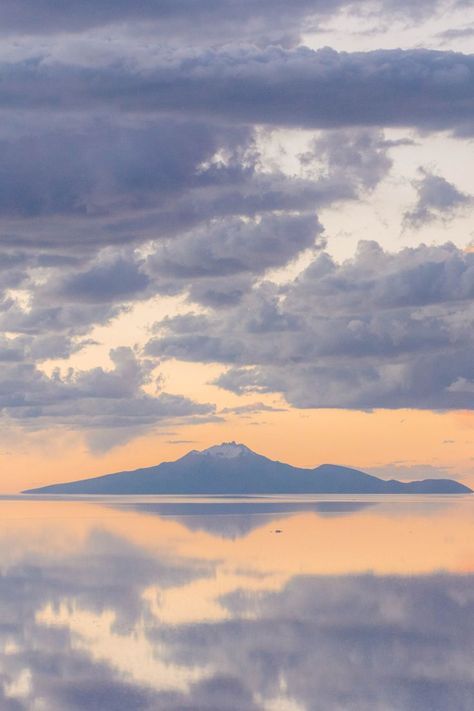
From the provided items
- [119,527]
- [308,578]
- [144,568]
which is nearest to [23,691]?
[308,578]

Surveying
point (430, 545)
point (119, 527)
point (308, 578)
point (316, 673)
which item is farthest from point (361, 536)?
point (316, 673)

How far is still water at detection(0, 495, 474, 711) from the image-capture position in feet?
140

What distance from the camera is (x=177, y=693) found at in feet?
140

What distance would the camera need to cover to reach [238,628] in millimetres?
56281

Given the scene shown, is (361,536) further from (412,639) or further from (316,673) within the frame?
(316,673)

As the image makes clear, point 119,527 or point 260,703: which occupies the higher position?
point 119,527

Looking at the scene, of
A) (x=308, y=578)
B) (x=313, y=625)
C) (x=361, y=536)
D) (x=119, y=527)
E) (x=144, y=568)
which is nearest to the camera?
(x=313, y=625)

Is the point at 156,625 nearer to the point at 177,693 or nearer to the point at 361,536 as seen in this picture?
the point at 177,693

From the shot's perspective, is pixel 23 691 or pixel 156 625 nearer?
pixel 23 691

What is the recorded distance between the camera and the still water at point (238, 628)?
42.7 m

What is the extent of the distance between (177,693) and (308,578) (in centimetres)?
3547

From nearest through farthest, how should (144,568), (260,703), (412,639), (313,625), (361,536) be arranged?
(260,703)
(412,639)
(313,625)
(144,568)
(361,536)

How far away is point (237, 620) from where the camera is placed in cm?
5881

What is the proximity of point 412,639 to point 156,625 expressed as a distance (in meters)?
12.0
